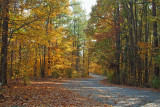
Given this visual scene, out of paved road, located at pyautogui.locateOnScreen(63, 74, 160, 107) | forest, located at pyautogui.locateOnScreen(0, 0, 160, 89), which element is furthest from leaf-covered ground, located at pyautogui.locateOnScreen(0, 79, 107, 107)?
forest, located at pyautogui.locateOnScreen(0, 0, 160, 89)

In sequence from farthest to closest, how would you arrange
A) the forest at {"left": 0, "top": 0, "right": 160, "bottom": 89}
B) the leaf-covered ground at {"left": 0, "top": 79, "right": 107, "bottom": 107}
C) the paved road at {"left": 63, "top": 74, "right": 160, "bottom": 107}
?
1. the forest at {"left": 0, "top": 0, "right": 160, "bottom": 89}
2. the paved road at {"left": 63, "top": 74, "right": 160, "bottom": 107}
3. the leaf-covered ground at {"left": 0, "top": 79, "right": 107, "bottom": 107}

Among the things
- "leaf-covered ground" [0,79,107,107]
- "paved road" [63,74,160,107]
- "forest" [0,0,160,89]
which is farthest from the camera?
"forest" [0,0,160,89]

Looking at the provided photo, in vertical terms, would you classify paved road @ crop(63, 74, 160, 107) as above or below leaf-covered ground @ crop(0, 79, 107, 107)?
below

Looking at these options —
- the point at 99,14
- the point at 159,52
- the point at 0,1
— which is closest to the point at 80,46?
the point at 99,14

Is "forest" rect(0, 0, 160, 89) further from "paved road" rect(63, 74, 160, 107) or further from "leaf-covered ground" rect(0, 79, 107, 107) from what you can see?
"paved road" rect(63, 74, 160, 107)

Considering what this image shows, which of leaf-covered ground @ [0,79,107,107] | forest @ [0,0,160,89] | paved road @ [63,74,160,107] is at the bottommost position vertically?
paved road @ [63,74,160,107]

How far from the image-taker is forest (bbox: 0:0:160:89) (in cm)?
909

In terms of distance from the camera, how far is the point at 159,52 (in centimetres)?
1195

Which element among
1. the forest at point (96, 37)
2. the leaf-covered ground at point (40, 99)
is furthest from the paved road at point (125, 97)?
the forest at point (96, 37)

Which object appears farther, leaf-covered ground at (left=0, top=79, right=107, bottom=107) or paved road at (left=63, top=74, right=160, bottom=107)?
paved road at (left=63, top=74, right=160, bottom=107)

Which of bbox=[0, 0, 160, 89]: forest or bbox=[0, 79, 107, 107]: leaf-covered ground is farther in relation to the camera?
bbox=[0, 0, 160, 89]: forest

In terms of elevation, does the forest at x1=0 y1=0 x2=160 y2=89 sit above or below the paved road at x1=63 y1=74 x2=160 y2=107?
above

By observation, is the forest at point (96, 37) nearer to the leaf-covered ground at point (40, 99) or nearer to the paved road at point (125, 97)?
the leaf-covered ground at point (40, 99)

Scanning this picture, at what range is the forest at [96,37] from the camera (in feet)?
29.8
